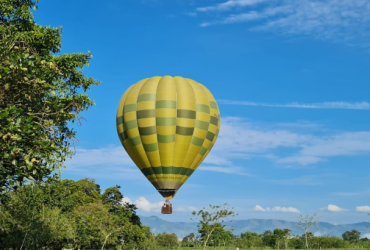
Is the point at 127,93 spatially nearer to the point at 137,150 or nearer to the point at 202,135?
the point at 137,150

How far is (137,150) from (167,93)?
607cm

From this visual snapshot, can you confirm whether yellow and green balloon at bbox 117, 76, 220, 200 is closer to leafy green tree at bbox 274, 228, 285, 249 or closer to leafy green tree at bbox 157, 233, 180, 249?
leafy green tree at bbox 274, 228, 285, 249

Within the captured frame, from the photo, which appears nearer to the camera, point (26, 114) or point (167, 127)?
point (26, 114)

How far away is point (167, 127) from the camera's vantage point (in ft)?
116

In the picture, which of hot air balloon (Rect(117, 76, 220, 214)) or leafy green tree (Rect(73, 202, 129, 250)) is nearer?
hot air balloon (Rect(117, 76, 220, 214))

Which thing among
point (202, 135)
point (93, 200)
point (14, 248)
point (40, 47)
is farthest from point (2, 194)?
point (93, 200)

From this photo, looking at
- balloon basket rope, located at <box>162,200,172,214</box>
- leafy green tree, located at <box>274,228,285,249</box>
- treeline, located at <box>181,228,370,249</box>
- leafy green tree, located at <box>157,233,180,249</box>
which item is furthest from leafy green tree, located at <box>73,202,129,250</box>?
leafy green tree, located at <box>157,233,180,249</box>

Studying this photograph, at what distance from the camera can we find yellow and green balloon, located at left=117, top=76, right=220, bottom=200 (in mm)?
35438

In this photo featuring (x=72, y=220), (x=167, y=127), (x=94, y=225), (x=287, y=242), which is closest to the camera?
(x=167, y=127)

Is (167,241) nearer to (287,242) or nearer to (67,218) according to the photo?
(287,242)

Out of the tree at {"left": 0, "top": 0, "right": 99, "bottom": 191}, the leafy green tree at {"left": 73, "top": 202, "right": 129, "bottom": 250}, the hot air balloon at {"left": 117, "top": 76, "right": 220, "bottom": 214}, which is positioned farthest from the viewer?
the leafy green tree at {"left": 73, "top": 202, "right": 129, "bottom": 250}

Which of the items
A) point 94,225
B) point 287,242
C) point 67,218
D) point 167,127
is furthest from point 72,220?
point 287,242

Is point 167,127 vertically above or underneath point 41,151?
above

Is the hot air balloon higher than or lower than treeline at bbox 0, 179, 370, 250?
higher
